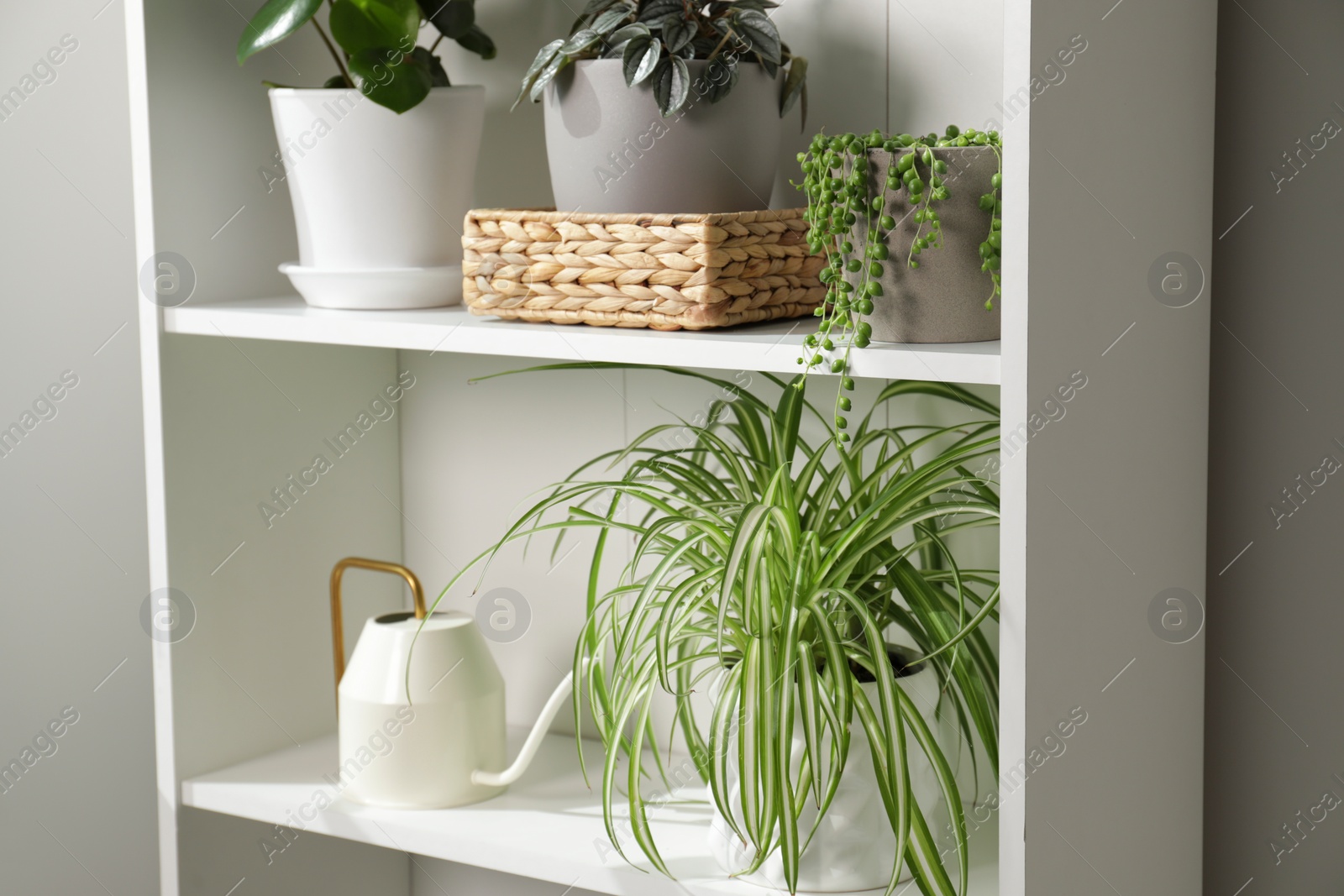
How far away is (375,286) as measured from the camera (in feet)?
3.92

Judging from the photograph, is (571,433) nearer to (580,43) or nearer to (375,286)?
(375,286)

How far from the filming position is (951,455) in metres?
0.95

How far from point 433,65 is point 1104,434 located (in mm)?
743

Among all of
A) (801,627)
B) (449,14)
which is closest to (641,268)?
(801,627)

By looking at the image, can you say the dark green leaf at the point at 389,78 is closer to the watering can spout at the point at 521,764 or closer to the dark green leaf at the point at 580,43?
the dark green leaf at the point at 580,43

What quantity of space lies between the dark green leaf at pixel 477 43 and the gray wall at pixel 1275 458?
685mm

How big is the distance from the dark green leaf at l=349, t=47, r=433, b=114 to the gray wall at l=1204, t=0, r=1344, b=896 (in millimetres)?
712

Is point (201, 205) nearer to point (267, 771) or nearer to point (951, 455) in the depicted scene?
point (267, 771)

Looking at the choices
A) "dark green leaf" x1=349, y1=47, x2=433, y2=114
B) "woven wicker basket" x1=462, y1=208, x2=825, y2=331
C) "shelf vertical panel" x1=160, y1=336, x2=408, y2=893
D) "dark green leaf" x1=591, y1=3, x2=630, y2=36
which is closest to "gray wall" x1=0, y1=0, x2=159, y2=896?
"shelf vertical panel" x1=160, y1=336, x2=408, y2=893

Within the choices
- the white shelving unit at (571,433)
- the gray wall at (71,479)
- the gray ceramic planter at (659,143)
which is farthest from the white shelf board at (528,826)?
the gray ceramic planter at (659,143)

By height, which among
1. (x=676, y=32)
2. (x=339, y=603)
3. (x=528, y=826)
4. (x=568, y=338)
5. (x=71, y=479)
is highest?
(x=676, y=32)

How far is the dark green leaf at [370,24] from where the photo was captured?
113cm

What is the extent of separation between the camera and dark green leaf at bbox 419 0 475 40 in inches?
48.6

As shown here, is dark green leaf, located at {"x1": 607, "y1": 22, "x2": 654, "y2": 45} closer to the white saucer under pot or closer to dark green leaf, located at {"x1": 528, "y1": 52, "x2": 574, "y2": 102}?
dark green leaf, located at {"x1": 528, "y1": 52, "x2": 574, "y2": 102}
